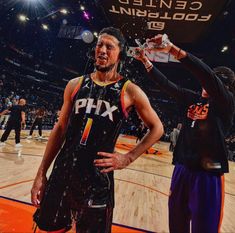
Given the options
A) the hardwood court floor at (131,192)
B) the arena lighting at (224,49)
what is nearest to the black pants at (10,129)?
the hardwood court floor at (131,192)

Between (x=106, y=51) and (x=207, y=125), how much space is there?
1.09 m

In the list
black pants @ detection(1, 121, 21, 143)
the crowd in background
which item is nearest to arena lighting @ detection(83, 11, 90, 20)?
the crowd in background

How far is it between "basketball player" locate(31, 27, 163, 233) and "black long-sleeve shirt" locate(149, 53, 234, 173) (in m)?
0.57

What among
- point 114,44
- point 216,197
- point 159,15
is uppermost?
point 159,15

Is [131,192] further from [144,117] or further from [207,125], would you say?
[144,117]

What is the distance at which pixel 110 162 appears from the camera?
1.50 meters

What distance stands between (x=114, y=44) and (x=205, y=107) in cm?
103

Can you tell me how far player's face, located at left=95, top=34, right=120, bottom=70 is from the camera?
1622 millimetres

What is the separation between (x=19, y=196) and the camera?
159 inches

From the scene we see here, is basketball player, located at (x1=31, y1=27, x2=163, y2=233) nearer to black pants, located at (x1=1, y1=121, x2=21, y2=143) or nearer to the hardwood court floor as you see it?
the hardwood court floor

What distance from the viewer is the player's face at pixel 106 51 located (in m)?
1.62

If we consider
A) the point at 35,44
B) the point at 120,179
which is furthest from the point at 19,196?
the point at 35,44

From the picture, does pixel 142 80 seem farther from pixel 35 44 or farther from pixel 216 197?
pixel 216 197

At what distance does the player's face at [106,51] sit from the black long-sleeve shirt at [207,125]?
0.58 m
